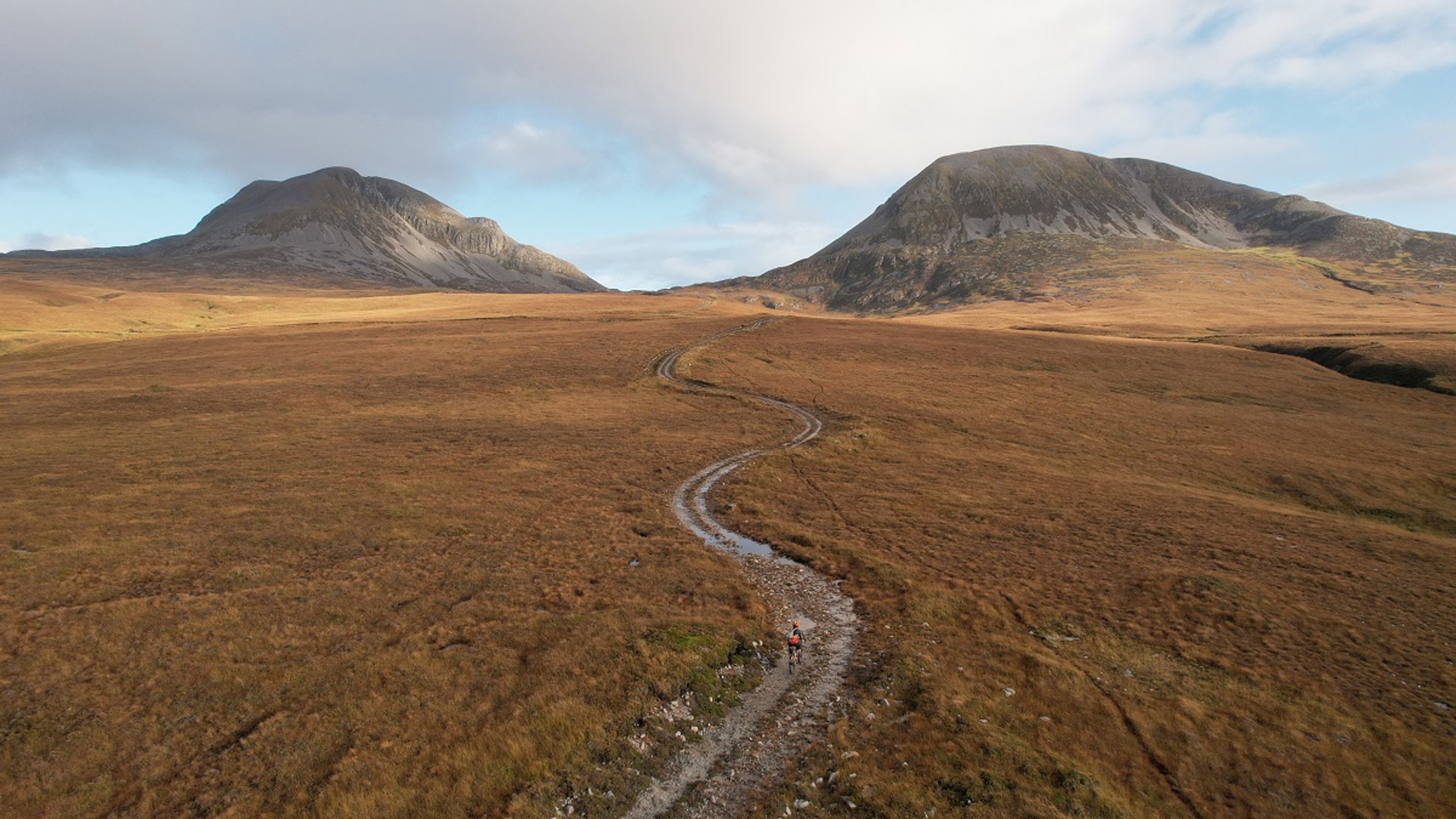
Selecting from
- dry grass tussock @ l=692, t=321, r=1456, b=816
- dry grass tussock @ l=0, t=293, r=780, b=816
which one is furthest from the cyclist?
dry grass tussock @ l=692, t=321, r=1456, b=816

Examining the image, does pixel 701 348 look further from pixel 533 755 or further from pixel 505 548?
pixel 533 755

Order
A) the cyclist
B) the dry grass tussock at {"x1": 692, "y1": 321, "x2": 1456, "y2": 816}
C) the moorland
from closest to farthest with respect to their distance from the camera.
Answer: the moorland
the dry grass tussock at {"x1": 692, "y1": 321, "x2": 1456, "y2": 816}
the cyclist

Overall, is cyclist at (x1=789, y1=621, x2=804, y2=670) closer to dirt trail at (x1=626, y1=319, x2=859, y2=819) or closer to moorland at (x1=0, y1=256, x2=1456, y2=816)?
dirt trail at (x1=626, y1=319, x2=859, y2=819)

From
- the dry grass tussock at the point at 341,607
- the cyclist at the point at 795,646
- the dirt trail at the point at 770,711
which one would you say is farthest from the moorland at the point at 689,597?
the cyclist at the point at 795,646

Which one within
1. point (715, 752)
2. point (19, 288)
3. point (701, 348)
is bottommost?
point (715, 752)

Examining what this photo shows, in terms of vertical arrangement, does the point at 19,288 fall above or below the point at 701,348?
above

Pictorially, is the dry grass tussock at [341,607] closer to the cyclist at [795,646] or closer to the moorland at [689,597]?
the moorland at [689,597]

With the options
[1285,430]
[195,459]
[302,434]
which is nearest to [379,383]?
[302,434]
